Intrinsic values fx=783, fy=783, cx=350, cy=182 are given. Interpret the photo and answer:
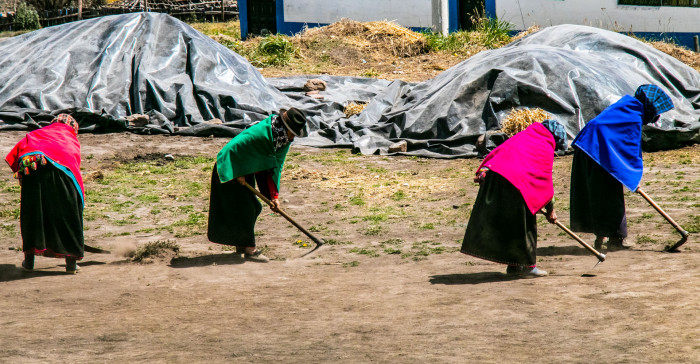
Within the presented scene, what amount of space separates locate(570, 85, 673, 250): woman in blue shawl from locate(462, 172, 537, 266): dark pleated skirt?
41.5 inches

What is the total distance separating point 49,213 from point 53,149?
0.50 m

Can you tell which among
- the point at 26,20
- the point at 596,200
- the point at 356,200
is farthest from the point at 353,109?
the point at 26,20

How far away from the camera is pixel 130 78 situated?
1368cm

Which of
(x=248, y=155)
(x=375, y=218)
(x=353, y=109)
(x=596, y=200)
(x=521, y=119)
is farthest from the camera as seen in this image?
(x=353, y=109)

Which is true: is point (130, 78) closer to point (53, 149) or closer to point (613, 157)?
point (53, 149)

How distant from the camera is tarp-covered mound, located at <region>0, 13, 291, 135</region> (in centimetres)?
1300

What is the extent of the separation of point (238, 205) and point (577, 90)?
6.60m

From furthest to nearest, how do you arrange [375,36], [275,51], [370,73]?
1. [375,36]
2. [275,51]
3. [370,73]

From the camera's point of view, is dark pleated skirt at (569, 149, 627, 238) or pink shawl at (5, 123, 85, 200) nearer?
pink shawl at (5, 123, 85, 200)

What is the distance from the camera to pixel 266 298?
5.58m

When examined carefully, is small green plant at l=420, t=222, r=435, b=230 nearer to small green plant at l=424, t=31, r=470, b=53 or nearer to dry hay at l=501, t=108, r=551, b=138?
dry hay at l=501, t=108, r=551, b=138

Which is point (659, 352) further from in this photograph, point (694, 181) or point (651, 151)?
point (651, 151)

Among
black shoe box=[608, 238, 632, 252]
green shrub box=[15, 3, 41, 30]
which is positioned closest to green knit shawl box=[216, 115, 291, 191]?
black shoe box=[608, 238, 632, 252]

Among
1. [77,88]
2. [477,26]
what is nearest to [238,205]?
[77,88]
